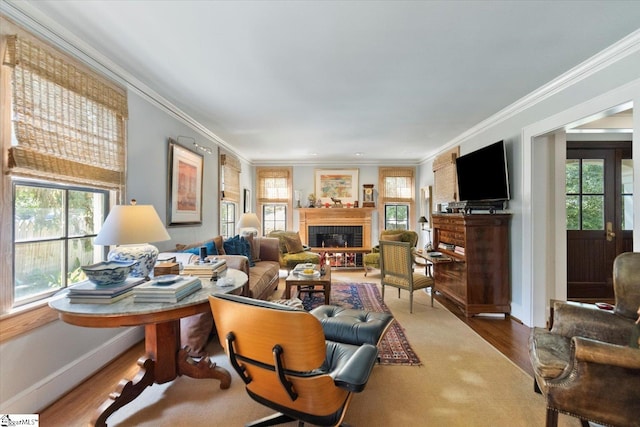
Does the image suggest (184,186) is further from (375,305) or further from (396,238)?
(396,238)

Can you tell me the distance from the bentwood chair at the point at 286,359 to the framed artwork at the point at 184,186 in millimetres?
2468

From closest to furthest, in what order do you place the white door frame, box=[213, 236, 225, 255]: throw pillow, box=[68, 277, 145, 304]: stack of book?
box=[68, 277, 145, 304]: stack of book
the white door frame
box=[213, 236, 225, 255]: throw pillow

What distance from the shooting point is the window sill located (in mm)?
1588

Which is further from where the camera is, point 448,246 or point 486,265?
point 448,246

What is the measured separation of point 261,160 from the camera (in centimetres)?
672

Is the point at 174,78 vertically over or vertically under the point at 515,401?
over

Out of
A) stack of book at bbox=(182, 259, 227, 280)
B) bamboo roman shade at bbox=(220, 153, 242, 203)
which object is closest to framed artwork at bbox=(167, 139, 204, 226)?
bamboo roman shade at bbox=(220, 153, 242, 203)

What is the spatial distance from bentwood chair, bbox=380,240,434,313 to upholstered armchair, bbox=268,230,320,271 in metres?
1.70

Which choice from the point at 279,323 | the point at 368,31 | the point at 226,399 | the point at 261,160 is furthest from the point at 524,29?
the point at 261,160

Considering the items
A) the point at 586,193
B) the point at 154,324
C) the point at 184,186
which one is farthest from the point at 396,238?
the point at 154,324

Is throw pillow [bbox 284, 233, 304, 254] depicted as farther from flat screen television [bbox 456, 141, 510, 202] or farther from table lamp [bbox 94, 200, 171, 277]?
table lamp [bbox 94, 200, 171, 277]

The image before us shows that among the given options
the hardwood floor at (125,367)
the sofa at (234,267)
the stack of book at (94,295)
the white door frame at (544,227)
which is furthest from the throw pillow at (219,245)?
the white door frame at (544,227)

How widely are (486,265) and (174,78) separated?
408 cm

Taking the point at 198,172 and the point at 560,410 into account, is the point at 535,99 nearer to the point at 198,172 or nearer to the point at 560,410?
the point at 560,410
